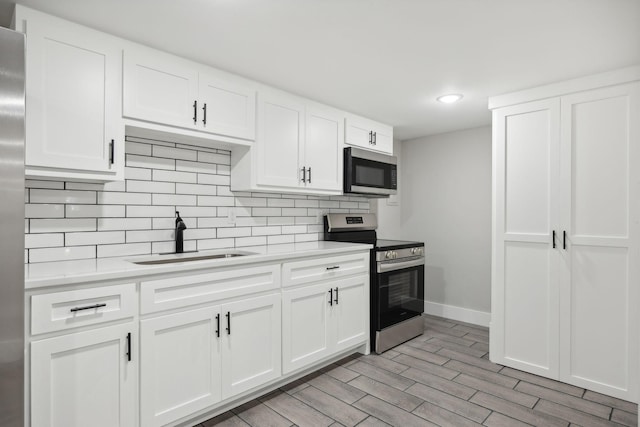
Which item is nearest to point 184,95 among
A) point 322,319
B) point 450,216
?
point 322,319

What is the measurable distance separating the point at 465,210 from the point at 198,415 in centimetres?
341

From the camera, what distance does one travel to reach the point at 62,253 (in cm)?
201

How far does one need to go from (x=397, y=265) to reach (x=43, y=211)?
2685 mm

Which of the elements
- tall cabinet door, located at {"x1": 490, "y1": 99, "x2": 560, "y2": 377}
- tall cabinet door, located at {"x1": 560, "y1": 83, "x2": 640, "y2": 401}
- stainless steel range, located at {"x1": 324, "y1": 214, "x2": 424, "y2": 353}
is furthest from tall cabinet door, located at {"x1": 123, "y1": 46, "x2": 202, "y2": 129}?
tall cabinet door, located at {"x1": 560, "y1": 83, "x2": 640, "y2": 401}

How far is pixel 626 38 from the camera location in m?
1.98

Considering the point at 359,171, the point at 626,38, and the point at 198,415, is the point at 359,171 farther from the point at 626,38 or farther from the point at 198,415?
the point at 198,415

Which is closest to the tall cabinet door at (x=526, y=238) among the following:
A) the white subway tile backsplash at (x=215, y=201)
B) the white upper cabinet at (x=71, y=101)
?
the white subway tile backsplash at (x=215, y=201)

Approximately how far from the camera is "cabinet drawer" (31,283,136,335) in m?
1.49

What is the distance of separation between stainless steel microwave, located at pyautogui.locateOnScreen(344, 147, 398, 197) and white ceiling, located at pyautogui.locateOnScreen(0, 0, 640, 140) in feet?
2.28

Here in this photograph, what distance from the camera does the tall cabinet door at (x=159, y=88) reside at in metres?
1.99

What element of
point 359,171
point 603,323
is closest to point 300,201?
point 359,171

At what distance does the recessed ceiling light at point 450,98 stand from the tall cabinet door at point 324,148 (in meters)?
0.88

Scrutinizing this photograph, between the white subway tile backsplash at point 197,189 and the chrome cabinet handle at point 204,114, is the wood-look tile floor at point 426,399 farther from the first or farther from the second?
the chrome cabinet handle at point 204,114

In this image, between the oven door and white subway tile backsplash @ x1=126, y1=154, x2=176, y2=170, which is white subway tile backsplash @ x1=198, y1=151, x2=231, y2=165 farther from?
the oven door
